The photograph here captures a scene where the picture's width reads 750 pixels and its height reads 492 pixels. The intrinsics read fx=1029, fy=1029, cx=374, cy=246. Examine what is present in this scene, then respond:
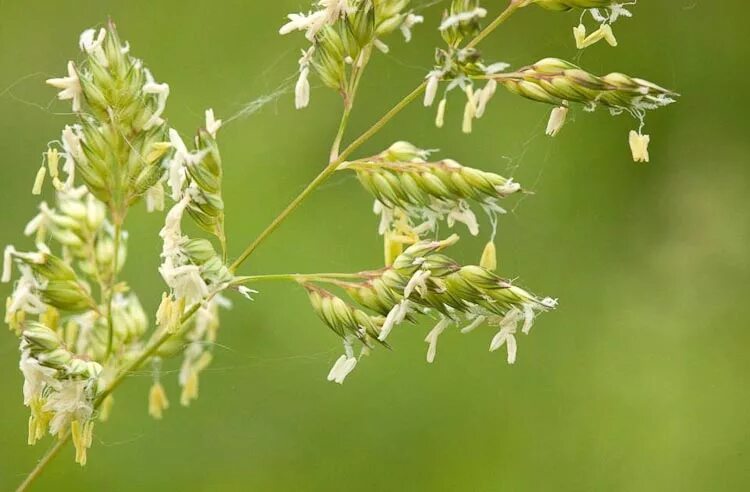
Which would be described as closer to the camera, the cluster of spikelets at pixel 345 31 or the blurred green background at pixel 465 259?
the cluster of spikelets at pixel 345 31

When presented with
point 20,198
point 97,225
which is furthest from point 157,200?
point 20,198

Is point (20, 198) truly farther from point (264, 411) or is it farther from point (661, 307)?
point (661, 307)

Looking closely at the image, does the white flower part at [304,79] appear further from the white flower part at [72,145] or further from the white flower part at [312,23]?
the white flower part at [72,145]

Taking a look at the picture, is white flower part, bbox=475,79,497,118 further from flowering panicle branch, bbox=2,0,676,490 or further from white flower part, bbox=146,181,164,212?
white flower part, bbox=146,181,164,212

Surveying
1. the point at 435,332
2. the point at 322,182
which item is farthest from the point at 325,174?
the point at 435,332

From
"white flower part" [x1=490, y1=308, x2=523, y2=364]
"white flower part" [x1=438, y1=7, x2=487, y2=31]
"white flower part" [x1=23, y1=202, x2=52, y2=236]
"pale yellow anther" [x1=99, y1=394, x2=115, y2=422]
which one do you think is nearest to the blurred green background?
"pale yellow anther" [x1=99, y1=394, x2=115, y2=422]

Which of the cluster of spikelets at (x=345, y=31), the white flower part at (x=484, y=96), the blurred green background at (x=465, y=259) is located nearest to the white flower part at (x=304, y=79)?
the cluster of spikelets at (x=345, y=31)
